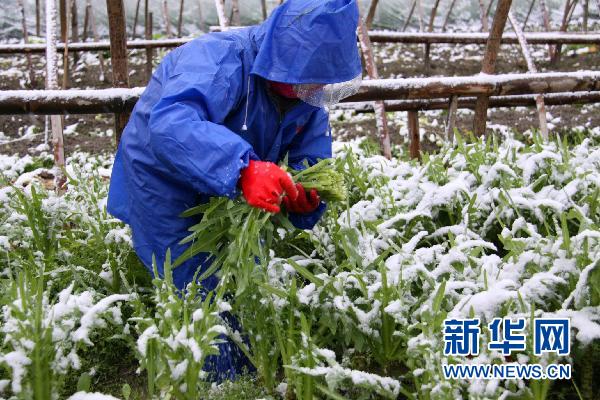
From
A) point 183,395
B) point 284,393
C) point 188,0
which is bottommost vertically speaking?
point 284,393

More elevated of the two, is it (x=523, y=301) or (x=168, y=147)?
(x=168, y=147)

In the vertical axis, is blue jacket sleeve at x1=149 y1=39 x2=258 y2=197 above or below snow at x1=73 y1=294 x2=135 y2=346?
above

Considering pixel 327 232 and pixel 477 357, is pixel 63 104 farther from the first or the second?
pixel 477 357

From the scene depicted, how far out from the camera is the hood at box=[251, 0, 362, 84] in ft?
6.77

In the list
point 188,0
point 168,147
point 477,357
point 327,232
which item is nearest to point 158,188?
point 168,147

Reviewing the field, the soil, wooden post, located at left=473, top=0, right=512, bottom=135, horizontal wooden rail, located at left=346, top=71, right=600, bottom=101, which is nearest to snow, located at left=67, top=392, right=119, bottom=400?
the field

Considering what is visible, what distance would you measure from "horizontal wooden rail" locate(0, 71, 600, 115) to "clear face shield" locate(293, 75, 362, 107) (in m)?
1.42

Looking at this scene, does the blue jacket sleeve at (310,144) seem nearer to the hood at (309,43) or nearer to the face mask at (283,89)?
the face mask at (283,89)

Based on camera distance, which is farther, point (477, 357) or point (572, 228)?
point (572, 228)

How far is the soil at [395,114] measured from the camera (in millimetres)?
7320

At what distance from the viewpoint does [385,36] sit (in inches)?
311

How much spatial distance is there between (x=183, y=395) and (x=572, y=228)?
5.81 feet

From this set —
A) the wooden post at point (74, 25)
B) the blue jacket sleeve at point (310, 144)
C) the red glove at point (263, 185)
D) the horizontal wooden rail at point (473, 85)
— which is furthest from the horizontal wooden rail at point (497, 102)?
the wooden post at point (74, 25)

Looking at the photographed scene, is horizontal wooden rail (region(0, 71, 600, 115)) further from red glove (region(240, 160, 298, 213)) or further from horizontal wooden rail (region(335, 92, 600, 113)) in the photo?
red glove (region(240, 160, 298, 213))
